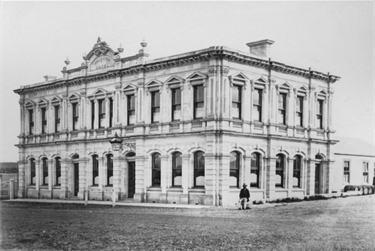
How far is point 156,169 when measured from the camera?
29.6 m

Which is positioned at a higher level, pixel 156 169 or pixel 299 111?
pixel 299 111

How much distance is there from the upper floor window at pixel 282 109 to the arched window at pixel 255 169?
2.91 m

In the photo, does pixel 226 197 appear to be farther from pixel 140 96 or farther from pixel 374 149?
pixel 374 149

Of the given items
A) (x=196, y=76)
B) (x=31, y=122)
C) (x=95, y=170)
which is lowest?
(x=95, y=170)

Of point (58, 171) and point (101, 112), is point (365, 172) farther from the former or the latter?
point (58, 171)

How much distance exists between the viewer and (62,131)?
35188mm

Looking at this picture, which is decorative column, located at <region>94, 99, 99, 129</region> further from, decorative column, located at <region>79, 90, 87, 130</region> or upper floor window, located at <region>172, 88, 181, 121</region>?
upper floor window, located at <region>172, 88, 181, 121</region>

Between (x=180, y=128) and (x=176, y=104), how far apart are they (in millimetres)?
1543

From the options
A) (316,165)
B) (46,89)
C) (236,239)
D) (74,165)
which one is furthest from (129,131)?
(236,239)

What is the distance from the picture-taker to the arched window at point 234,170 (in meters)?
27.1

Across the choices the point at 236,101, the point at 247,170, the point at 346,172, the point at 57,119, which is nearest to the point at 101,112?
the point at 57,119

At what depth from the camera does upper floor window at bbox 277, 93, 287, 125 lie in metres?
30.0

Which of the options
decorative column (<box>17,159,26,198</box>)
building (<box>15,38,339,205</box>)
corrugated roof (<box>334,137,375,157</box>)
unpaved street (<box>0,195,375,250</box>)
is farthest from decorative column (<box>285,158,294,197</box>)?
decorative column (<box>17,159,26,198</box>)

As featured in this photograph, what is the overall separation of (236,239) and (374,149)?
2883cm
